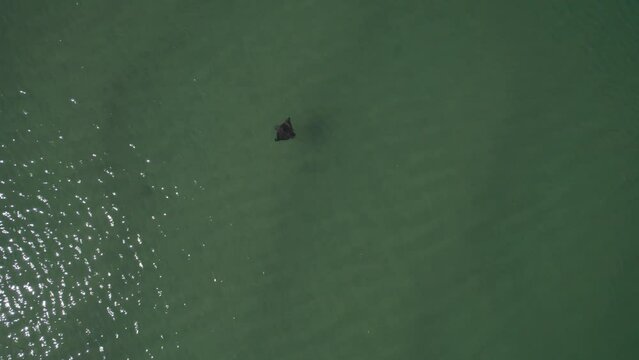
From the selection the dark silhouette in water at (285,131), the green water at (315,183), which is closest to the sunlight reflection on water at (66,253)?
the green water at (315,183)

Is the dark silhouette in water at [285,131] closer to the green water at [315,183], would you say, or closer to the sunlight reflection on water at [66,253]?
the green water at [315,183]

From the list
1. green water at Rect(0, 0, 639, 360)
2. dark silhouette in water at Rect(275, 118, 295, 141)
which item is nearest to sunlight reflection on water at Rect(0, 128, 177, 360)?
green water at Rect(0, 0, 639, 360)

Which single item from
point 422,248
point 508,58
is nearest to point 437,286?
point 422,248

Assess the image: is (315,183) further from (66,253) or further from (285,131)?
(66,253)

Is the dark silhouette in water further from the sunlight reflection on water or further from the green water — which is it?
the sunlight reflection on water

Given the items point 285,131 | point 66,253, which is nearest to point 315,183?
point 285,131
